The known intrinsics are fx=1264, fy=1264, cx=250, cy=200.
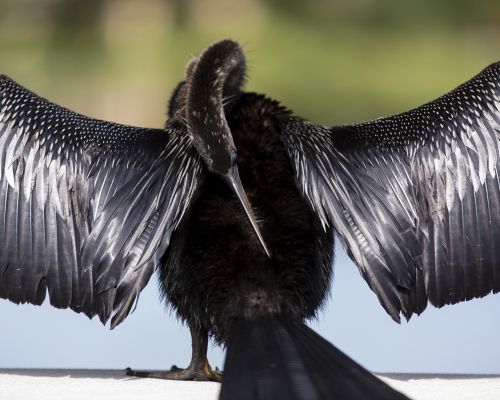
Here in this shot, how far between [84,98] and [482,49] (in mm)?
4314

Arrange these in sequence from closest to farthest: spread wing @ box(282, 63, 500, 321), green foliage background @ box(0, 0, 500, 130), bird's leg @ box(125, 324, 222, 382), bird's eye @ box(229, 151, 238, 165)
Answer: bird's eye @ box(229, 151, 238, 165) → spread wing @ box(282, 63, 500, 321) → bird's leg @ box(125, 324, 222, 382) → green foliage background @ box(0, 0, 500, 130)

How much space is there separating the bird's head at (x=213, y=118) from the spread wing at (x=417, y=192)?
0.25 meters

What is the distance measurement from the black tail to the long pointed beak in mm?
290

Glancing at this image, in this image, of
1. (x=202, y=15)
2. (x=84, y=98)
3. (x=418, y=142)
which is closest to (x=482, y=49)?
(x=202, y=15)

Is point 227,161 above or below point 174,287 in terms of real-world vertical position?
above

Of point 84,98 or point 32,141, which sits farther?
point 84,98

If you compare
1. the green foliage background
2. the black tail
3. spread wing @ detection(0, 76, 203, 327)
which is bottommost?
the black tail

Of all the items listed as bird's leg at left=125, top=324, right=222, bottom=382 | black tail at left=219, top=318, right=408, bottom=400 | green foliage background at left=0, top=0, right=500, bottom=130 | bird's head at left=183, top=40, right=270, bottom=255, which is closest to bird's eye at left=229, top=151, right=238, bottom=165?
bird's head at left=183, top=40, right=270, bottom=255

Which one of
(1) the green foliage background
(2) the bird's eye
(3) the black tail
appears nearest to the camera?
(3) the black tail

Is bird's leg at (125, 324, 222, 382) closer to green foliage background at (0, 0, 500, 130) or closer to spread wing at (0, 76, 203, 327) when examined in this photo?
spread wing at (0, 76, 203, 327)

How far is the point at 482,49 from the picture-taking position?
1314 cm

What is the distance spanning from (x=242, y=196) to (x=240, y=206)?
124 millimetres

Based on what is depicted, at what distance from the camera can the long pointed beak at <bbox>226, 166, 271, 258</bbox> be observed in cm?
390

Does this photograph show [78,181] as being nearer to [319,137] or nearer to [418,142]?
[319,137]
